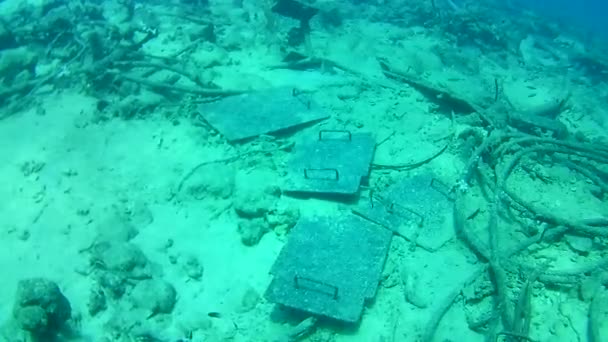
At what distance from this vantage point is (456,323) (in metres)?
4.66

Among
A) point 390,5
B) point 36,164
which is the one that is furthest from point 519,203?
point 390,5

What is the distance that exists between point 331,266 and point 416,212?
1.65 metres

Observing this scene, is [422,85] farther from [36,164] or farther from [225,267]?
[36,164]

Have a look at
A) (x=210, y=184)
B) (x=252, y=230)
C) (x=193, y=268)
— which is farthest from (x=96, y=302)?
(x=210, y=184)

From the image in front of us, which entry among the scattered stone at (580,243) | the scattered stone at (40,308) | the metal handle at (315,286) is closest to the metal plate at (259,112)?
the metal handle at (315,286)

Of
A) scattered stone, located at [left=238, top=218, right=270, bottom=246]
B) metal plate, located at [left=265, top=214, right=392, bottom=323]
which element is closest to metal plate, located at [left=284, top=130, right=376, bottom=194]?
metal plate, located at [left=265, top=214, right=392, bottom=323]

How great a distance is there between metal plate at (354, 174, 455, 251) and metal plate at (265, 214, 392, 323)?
10.5 inches

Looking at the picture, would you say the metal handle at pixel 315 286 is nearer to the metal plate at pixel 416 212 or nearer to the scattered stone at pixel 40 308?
the metal plate at pixel 416 212

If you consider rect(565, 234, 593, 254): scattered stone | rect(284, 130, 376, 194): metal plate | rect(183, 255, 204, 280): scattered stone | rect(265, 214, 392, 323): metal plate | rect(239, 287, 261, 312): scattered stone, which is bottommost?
rect(565, 234, 593, 254): scattered stone

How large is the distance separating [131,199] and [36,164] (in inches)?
74.0

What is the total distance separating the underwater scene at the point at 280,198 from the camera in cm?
459

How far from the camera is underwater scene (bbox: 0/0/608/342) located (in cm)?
459

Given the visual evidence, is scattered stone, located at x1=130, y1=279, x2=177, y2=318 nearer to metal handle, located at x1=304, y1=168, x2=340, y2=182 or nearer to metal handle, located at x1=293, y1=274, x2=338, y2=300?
metal handle, located at x1=293, y1=274, x2=338, y2=300

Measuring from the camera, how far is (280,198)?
231 inches
